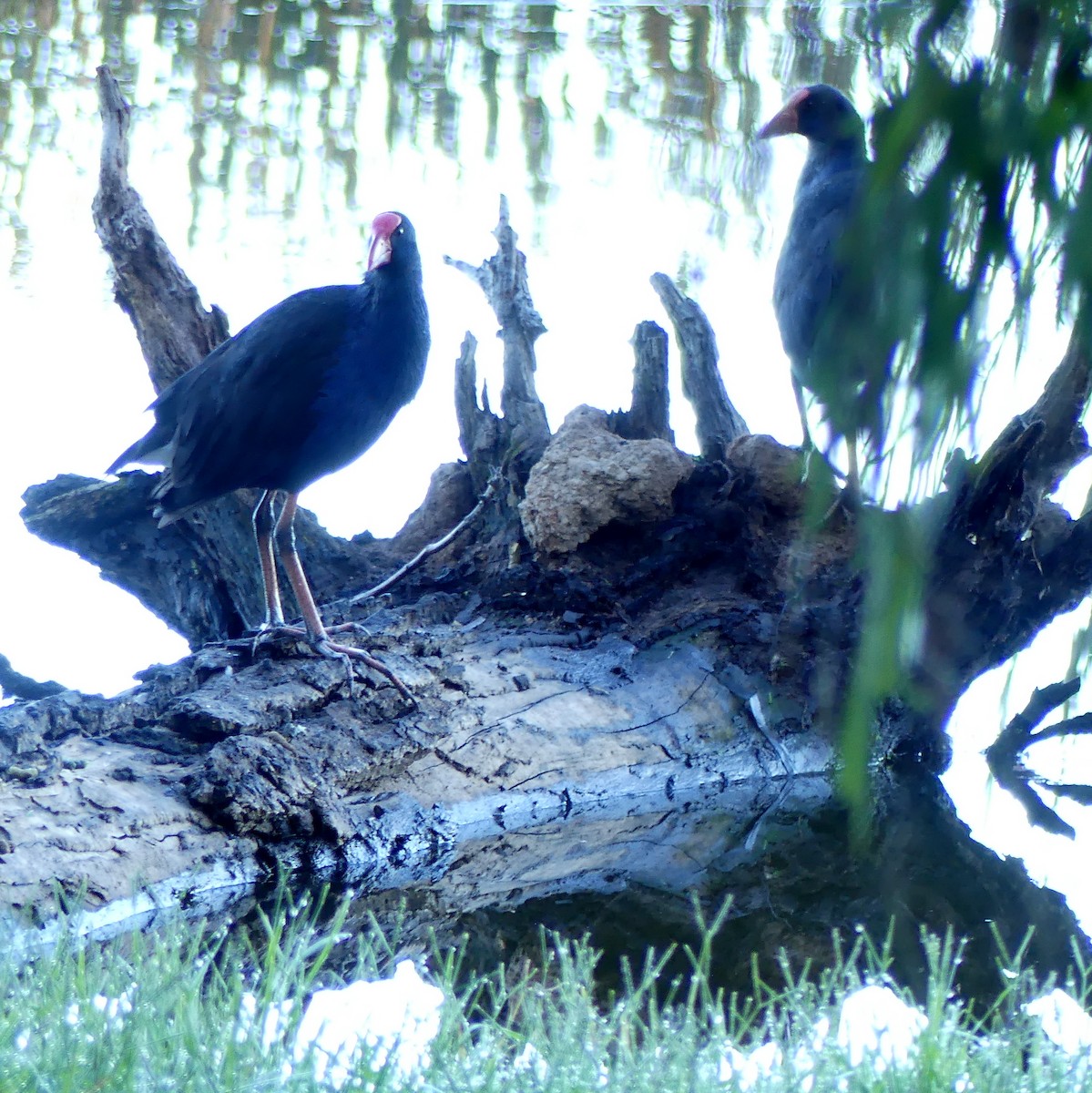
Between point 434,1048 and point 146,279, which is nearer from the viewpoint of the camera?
point 434,1048

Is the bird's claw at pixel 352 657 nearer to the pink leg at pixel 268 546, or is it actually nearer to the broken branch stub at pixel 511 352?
the pink leg at pixel 268 546

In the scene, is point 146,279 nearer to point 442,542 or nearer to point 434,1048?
point 442,542

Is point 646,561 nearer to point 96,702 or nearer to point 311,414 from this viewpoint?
point 311,414

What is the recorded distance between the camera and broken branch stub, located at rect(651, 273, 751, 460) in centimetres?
488

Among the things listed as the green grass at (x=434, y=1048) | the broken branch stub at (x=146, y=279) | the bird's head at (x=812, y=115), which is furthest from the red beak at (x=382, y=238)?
the green grass at (x=434, y=1048)

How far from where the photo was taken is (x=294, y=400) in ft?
10.8

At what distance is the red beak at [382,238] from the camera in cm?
357

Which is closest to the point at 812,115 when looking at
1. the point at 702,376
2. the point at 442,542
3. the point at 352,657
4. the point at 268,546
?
the point at 702,376

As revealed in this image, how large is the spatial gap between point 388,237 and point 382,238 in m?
0.02

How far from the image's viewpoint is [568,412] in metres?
4.56

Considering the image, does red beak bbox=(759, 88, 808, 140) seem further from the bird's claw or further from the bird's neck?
the bird's claw

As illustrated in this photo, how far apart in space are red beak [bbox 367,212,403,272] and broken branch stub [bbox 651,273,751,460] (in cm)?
158

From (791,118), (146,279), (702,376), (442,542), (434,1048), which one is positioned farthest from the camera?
(702,376)

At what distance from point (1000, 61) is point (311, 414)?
9.08 feet
